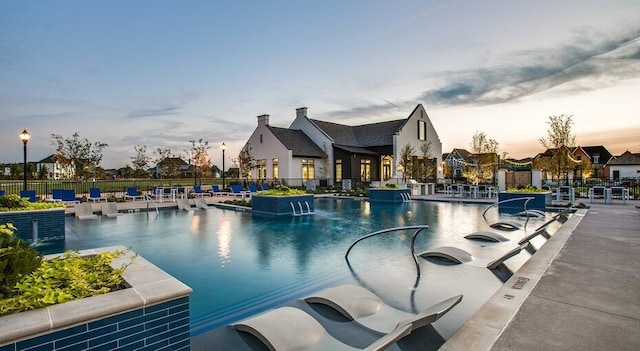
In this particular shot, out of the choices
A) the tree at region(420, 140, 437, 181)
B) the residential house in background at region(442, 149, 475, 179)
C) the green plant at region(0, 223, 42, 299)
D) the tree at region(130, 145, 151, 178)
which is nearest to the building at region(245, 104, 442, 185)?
the tree at region(420, 140, 437, 181)

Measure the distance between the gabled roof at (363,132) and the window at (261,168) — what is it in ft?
22.0

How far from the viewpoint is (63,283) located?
9.02 feet

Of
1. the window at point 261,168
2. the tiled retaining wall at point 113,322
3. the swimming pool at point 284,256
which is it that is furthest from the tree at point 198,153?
the tiled retaining wall at point 113,322

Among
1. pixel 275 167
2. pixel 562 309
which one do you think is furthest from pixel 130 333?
pixel 275 167

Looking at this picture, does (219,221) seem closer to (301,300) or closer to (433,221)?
(433,221)

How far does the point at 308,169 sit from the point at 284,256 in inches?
963

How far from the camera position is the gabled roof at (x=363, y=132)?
112 feet

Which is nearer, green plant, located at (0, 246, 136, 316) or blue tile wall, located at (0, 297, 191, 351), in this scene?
blue tile wall, located at (0, 297, 191, 351)

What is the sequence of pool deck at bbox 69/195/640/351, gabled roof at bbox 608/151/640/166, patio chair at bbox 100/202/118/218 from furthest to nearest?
gabled roof at bbox 608/151/640/166, patio chair at bbox 100/202/118/218, pool deck at bbox 69/195/640/351

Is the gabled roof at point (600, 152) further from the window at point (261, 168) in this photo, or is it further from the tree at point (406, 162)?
the window at point (261, 168)

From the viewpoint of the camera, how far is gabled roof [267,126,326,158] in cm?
3053

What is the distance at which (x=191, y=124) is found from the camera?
31656 millimetres

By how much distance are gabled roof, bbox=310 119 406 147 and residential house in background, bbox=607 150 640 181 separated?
1504 inches

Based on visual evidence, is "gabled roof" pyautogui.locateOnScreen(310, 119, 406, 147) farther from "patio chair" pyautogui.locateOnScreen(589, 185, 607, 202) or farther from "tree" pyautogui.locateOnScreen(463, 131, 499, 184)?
"patio chair" pyautogui.locateOnScreen(589, 185, 607, 202)
